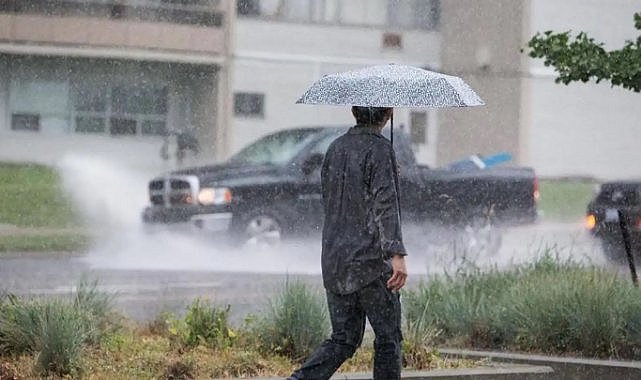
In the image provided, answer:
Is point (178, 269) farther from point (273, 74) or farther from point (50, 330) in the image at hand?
point (50, 330)

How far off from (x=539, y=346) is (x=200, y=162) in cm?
446

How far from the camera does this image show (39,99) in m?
13.3

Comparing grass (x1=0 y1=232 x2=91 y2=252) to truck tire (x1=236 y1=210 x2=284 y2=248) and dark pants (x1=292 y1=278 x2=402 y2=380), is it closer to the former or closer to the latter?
truck tire (x1=236 y1=210 x2=284 y2=248)

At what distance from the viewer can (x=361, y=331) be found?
8.09 meters

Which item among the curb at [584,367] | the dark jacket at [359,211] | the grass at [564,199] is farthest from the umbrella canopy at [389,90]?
the grass at [564,199]

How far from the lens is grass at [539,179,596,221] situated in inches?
627

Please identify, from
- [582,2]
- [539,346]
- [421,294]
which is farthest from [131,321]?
[582,2]

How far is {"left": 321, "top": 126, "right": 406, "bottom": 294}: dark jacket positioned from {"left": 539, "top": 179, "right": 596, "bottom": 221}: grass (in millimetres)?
8124

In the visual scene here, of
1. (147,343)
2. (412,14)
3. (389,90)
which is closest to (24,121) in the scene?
(147,343)

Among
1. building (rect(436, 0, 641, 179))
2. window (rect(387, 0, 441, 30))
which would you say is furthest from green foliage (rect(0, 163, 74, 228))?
building (rect(436, 0, 641, 179))

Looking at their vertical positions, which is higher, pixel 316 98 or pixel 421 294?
pixel 316 98

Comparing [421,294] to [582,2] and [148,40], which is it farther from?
[582,2]

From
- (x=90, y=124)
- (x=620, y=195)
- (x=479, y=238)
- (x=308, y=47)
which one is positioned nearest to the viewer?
(x=90, y=124)

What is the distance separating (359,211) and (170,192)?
598 centimetres
